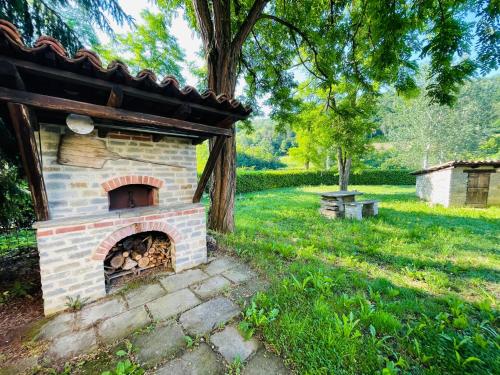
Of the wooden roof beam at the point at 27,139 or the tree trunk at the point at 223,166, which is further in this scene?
the tree trunk at the point at 223,166

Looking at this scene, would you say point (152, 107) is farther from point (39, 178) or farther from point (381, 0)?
point (381, 0)

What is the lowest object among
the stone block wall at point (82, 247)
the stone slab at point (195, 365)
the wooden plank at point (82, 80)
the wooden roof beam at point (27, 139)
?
the stone slab at point (195, 365)

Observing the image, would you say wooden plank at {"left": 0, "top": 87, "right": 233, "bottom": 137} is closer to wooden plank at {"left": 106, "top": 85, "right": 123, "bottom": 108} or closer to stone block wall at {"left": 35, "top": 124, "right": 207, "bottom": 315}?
wooden plank at {"left": 106, "top": 85, "right": 123, "bottom": 108}

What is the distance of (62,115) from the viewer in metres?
2.15

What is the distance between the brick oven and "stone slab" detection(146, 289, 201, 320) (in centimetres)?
62

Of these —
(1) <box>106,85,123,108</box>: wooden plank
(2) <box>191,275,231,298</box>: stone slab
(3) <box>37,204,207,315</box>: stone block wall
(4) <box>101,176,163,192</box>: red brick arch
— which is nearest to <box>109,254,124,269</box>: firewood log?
(3) <box>37,204,207,315</box>: stone block wall

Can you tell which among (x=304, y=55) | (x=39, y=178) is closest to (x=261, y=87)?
(x=304, y=55)

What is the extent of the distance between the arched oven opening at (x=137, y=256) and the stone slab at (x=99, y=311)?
0.38m

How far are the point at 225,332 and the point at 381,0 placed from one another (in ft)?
15.8

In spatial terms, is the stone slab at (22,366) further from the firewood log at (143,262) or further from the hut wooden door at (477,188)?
the hut wooden door at (477,188)

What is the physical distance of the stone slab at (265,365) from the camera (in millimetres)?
1531

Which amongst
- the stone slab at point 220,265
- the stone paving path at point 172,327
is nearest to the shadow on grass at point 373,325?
the stone paving path at point 172,327

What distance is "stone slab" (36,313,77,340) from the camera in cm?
188

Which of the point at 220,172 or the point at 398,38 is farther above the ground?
the point at 398,38
